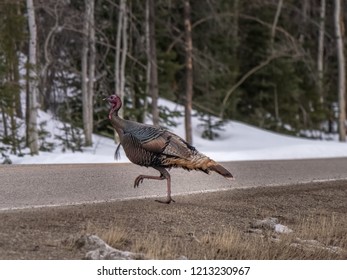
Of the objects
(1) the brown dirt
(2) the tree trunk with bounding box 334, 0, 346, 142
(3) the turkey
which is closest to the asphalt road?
(1) the brown dirt

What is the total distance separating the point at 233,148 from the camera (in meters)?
24.4

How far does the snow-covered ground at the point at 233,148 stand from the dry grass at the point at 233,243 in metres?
8.46

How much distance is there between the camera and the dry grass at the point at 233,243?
253 inches

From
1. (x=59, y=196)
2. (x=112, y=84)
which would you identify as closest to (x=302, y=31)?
(x=112, y=84)

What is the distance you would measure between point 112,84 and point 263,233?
18.5 meters

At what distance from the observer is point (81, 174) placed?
11609mm

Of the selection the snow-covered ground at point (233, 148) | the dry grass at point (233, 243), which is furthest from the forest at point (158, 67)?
the dry grass at point (233, 243)

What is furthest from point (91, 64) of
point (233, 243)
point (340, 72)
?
point (233, 243)

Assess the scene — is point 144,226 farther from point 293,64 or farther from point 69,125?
point 293,64

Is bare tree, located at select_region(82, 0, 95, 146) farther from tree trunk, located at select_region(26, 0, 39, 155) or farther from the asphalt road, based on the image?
the asphalt road

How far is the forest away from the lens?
1930 cm

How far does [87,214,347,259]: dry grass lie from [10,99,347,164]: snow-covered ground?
8.46m

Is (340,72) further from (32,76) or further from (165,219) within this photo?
(165,219)

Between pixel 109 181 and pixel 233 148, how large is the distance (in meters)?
13.9
